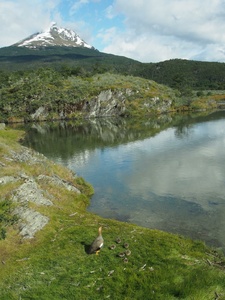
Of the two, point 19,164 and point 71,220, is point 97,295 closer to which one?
point 71,220

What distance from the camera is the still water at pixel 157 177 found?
36625mm

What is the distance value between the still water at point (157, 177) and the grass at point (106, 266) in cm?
741

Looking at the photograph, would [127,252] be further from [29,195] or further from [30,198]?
[29,195]

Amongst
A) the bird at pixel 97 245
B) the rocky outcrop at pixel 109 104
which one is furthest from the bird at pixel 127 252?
the rocky outcrop at pixel 109 104

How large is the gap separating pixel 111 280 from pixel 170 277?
13.1ft

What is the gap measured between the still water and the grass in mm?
7409

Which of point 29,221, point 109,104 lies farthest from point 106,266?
point 109,104

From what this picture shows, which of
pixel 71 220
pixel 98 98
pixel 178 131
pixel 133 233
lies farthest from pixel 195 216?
pixel 98 98

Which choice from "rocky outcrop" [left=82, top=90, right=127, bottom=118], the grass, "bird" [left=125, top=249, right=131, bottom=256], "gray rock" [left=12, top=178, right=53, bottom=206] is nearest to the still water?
the grass

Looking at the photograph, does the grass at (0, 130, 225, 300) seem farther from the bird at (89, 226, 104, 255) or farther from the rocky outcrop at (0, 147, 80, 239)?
the rocky outcrop at (0, 147, 80, 239)

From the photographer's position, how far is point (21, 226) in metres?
27.7

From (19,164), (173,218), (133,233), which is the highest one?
(19,164)

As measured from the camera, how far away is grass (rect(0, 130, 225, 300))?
1966cm

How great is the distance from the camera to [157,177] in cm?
5416
